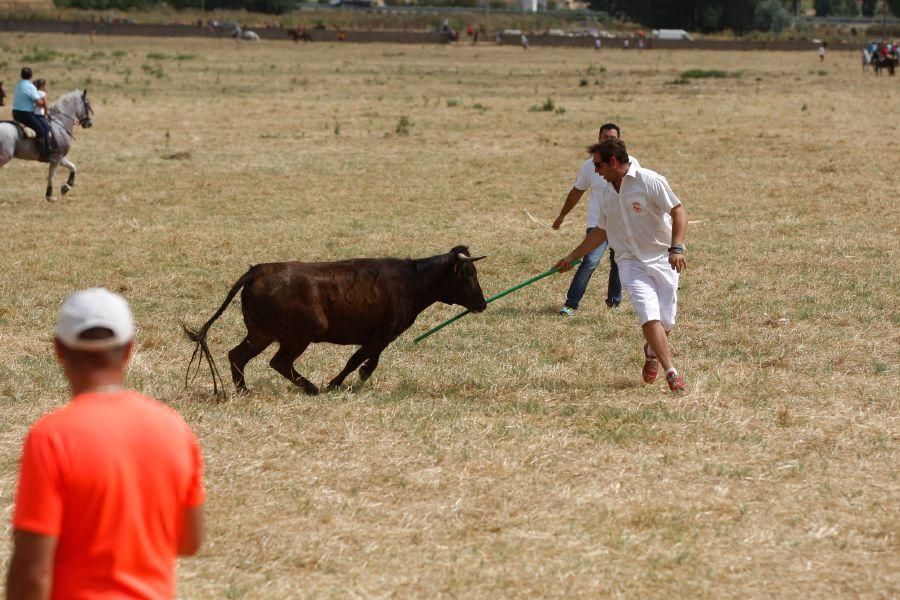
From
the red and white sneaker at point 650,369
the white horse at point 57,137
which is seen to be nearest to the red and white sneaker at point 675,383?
the red and white sneaker at point 650,369

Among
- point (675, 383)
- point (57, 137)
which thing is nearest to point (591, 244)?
point (675, 383)

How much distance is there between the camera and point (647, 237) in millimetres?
8383

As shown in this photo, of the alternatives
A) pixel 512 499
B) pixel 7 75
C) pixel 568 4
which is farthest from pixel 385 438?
pixel 568 4

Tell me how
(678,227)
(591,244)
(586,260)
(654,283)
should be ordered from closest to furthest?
(678,227) < (654,283) < (591,244) < (586,260)

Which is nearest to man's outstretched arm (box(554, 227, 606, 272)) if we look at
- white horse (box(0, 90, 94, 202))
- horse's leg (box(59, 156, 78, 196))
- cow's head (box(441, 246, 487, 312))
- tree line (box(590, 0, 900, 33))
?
cow's head (box(441, 246, 487, 312))

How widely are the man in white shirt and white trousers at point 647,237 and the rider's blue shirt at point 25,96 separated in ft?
40.3

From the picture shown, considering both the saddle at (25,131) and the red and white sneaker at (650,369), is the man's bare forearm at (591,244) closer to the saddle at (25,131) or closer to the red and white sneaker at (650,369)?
the red and white sneaker at (650,369)

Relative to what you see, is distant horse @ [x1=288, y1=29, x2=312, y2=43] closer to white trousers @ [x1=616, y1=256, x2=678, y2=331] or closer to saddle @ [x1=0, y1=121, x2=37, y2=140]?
saddle @ [x1=0, y1=121, x2=37, y2=140]

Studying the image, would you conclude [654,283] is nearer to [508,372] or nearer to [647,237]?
[647,237]

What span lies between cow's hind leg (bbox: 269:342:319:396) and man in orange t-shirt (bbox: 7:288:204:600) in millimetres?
5036

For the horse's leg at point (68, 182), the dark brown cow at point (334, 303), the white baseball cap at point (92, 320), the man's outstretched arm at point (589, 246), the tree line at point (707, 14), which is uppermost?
the tree line at point (707, 14)

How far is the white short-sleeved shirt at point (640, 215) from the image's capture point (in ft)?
27.0

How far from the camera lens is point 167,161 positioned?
2183cm

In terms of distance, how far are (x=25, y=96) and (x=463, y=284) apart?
38.4ft
